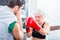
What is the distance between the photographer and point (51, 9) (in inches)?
107

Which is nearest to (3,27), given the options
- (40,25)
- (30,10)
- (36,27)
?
(36,27)

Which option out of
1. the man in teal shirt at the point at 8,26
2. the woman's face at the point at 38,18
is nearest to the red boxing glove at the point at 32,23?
the woman's face at the point at 38,18

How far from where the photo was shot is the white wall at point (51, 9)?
265 cm

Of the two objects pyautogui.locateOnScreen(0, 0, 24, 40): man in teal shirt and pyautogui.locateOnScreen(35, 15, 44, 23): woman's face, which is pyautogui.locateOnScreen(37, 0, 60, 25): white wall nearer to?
pyautogui.locateOnScreen(35, 15, 44, 23): woman's face

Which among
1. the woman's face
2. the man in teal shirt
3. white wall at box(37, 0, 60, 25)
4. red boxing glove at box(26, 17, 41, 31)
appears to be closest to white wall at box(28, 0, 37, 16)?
white wall at box(37, 0, 60, 25)

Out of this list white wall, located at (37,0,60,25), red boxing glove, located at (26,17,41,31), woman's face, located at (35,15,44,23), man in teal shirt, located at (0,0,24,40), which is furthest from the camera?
white wall, located at (37,0,60,25)

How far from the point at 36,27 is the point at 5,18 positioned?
1.60ft

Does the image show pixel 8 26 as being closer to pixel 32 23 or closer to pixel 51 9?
pixel 32 23

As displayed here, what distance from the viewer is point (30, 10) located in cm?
272

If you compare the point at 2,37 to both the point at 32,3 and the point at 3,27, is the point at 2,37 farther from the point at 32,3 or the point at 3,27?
the point at 32,3

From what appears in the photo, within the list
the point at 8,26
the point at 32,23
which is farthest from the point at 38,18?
the point at 8,26

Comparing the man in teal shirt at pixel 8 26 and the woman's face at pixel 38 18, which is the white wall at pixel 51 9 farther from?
the man in teal shirt at pixel 8 26

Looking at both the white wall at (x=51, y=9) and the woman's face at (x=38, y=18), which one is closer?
the woman's face at (x=38, y=18)

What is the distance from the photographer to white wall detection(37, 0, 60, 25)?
265 cm
